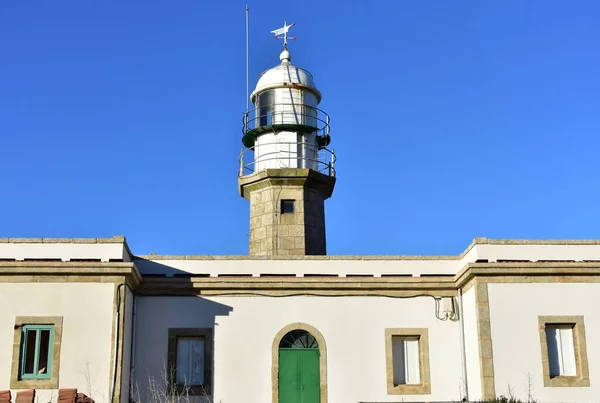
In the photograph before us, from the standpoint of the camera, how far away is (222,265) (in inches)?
800

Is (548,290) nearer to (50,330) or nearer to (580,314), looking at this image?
(580,314)

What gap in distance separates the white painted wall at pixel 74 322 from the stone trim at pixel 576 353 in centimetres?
879

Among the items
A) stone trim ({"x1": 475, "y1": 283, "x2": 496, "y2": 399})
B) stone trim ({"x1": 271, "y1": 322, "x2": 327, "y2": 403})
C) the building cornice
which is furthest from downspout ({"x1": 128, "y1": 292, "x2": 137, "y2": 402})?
stone trim ({"x1": 475, "y1": 283, "x2": 496, "y2": 399})

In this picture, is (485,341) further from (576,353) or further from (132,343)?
(132,343)

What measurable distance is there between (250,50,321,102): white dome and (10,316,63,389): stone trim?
35.0 ft

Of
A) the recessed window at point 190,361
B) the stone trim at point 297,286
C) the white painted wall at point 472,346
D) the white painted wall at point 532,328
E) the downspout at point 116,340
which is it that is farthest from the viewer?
the stone trim at point 297,286

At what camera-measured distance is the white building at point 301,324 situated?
1753 cm

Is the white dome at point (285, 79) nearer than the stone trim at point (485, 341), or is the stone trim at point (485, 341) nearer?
the stone trim at point (485, 341)

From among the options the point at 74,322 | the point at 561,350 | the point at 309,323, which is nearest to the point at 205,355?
the point at 309,323

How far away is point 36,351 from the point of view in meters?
17.4

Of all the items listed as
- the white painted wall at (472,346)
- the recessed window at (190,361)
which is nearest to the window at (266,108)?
the recessed window at (190,361)

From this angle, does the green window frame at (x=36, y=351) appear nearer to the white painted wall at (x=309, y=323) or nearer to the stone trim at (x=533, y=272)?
the white painted wall at (x=309, y=323)

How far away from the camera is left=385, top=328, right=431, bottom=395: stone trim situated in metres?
19.0

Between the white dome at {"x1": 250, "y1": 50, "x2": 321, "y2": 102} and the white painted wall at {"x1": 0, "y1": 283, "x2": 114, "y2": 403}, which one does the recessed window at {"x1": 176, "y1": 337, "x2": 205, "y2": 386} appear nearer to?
the white painted wall at {"x1": 0, "y1": 283, "x2": 114, "y2": 403}
